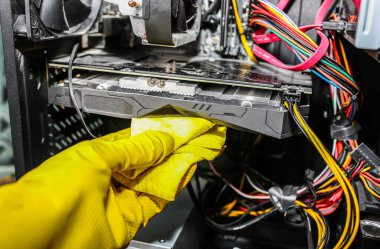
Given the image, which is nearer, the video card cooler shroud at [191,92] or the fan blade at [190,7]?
the video card cooler shroud at [191,92]

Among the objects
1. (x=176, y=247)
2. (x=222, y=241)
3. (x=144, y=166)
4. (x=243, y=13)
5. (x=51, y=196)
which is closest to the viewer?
(x=51, y=196)

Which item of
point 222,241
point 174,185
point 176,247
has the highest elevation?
point 174,185

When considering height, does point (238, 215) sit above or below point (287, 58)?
below

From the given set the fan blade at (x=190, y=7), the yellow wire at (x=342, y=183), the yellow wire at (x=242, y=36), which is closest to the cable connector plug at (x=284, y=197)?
the yellow wire at (x=342, y=183)

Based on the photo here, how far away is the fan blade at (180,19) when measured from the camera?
2.48ft

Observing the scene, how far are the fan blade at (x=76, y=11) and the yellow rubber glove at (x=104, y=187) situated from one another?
278 millimetres

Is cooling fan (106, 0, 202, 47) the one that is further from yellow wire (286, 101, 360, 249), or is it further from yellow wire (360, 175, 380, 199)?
yellow wire (360, 175, 380, 199)

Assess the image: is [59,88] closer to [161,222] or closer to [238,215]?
[161,222]

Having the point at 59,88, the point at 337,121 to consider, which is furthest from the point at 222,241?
the point at 59,88

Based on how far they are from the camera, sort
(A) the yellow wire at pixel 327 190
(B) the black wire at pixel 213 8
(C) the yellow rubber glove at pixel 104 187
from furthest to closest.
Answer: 1. (B) the black wire at pixel 213 8
2. (A) the yellow wire at pixel 327 190
3. (C) the yellow rubber glove at pixel 104 187

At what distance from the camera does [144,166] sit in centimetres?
65

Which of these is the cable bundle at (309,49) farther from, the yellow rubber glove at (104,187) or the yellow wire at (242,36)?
the yellow rubber glove at (104,187)

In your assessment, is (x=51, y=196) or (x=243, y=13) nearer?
(x=51, y=196)

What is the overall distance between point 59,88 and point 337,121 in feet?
1.92
